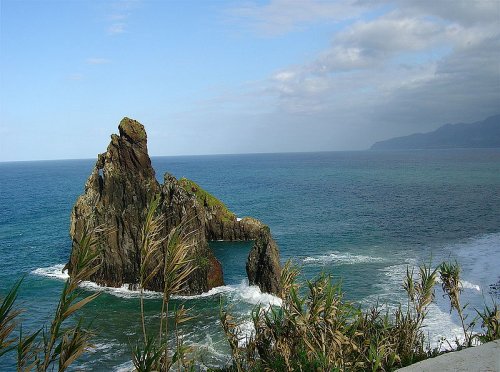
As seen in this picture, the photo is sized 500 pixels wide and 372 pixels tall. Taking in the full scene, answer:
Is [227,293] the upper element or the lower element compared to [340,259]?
lower

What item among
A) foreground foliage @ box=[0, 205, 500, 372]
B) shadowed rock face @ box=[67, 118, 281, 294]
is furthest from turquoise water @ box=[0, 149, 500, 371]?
foreground foliage @ box=[0, 205, 500, 372]

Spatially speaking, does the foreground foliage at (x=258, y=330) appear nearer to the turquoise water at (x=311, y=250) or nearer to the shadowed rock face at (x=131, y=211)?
the turquoise water at (x=311, y=250)

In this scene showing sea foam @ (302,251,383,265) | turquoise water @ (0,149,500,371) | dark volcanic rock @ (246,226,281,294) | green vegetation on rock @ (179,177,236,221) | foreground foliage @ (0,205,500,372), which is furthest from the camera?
green vegetation on rock @ (179,177,236,221)

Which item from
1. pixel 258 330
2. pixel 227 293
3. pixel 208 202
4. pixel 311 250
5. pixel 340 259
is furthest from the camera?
pixel 208 202

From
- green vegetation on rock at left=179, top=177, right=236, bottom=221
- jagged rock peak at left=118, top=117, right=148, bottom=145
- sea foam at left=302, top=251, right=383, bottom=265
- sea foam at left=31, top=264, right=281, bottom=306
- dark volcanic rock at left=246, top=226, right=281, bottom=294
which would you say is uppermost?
jagged rock peak at left=118, top=117, right=148, bottom=145

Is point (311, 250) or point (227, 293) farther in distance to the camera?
point (311, 250)

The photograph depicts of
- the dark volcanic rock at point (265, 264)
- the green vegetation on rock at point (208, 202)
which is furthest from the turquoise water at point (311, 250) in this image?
the green vegetation on rock at point (208, 202)

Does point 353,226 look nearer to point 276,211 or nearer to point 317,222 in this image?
point 317,222

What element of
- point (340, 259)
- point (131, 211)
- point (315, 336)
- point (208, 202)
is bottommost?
point (340, 259)

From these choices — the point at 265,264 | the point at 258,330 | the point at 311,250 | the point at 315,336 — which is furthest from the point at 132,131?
the point at 315,336

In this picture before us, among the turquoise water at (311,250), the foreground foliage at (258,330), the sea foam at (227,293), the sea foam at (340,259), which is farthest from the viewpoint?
the sea foam at (340,259)

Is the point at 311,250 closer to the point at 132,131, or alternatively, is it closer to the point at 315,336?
the point at 132,131

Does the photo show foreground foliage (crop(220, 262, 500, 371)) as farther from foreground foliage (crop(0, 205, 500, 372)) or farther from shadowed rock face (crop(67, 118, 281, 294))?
shadowed rock face (crop(67, 118, 281, 294))

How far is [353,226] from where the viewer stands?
282ft
